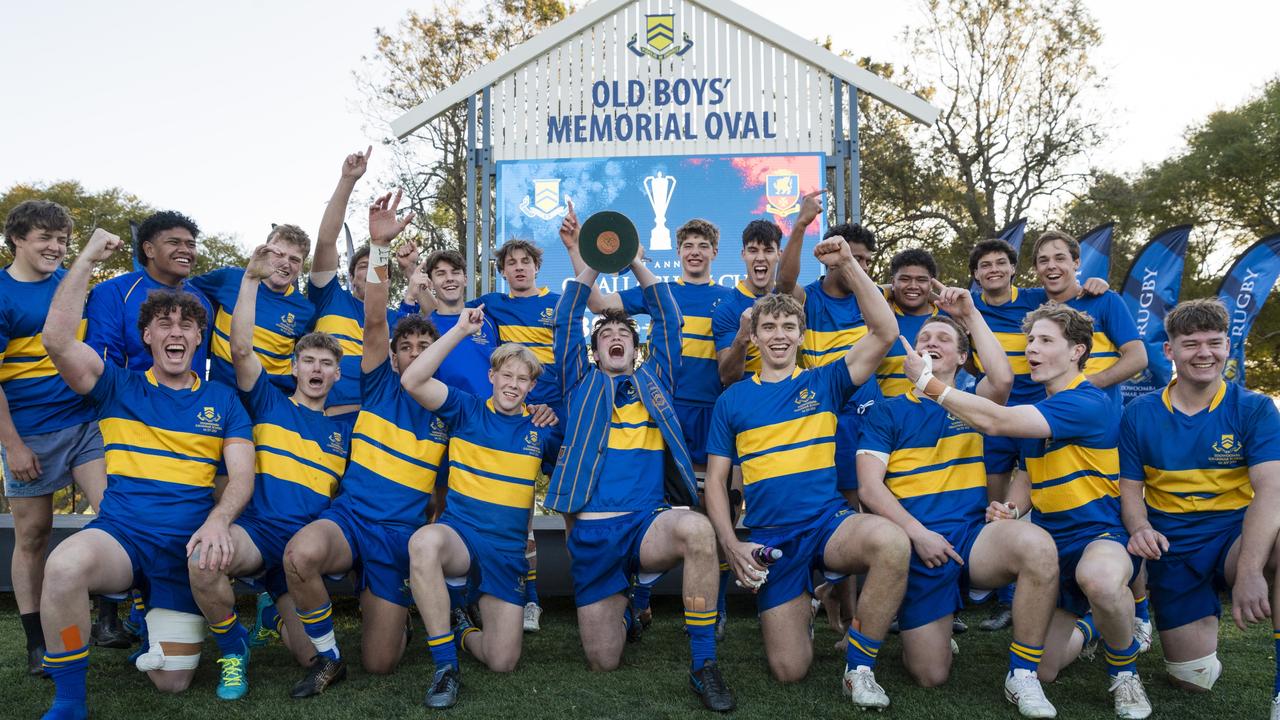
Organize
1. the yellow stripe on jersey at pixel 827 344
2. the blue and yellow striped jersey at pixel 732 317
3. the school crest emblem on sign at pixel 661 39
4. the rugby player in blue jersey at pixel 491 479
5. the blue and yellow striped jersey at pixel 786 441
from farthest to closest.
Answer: the school crest emblem on sign at pixel 661 39 → the blue and yellow striped jersey at pixel 732 317 → the yellow stripe on jersey at pixel 827 344 → the rugby player in blue jersey at pixel 491 479 → the blue and yellow striped jersey at pixel 786 441

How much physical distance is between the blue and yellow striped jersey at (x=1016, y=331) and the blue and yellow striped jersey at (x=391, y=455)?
9.88 feet

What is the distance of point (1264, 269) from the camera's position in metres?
10.3

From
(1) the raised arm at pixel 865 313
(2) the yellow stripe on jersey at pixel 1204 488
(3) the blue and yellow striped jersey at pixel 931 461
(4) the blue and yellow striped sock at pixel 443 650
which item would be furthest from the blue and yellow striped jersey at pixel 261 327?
(2) the yellow stripe on jersey at pixel 1204 488

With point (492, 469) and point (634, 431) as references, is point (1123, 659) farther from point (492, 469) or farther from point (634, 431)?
point (492, 469)

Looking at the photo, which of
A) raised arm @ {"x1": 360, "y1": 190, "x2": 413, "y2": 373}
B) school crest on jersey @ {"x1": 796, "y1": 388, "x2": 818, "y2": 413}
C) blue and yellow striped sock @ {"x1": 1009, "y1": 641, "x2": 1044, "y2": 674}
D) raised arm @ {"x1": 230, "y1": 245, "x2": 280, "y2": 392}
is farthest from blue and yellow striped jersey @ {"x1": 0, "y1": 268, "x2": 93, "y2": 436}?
blue and yellow striped sock @ {"x1": 1009, "y1": 641, "x2": 1044, "y2": 674}

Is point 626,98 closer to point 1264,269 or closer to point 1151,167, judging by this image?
point 1264,269

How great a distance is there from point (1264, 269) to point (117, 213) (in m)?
28.8

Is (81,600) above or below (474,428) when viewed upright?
below

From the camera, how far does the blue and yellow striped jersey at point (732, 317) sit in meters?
5.10

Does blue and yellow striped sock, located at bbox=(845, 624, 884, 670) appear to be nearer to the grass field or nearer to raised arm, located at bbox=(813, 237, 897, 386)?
the grass field

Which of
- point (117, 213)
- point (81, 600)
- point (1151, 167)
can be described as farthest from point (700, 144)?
point (117, 213)

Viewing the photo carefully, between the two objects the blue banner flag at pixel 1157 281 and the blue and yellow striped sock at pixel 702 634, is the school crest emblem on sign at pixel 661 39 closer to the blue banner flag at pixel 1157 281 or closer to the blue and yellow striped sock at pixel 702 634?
the blue banner flag at pixel 1157 281

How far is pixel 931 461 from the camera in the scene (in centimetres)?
407

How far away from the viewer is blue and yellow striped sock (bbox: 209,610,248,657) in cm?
393
